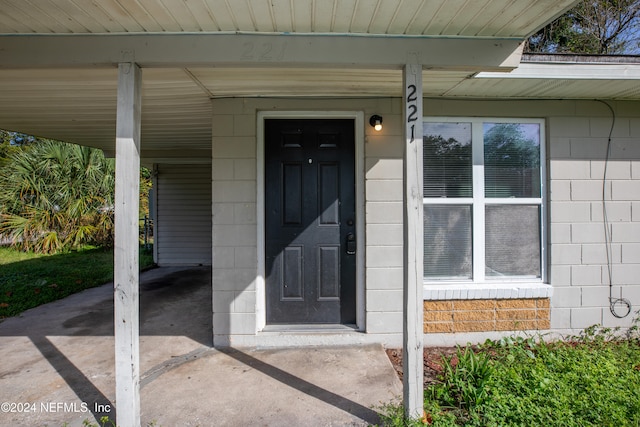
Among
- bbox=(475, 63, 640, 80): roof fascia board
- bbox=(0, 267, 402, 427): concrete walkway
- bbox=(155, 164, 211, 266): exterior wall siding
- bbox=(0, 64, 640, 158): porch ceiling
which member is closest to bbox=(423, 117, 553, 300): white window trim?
bbox=(0, 64, 640, 158): porch ceiling

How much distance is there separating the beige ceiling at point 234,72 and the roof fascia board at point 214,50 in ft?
0.15

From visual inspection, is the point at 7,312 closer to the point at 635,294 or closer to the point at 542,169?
the point at 542,169

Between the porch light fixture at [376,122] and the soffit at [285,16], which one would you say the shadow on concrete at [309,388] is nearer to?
the porch light fixture at [376,122]

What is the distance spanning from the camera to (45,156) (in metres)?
9.72

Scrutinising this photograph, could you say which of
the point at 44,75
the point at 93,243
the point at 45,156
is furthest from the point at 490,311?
the point at 45,156

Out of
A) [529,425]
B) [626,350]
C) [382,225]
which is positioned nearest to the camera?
[529,425]

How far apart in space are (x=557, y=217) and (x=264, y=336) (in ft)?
10.2

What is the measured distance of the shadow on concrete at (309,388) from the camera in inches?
88.4

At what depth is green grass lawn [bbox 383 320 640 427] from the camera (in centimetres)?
214

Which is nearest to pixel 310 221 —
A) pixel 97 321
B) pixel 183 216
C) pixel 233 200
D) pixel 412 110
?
pixel 233 200

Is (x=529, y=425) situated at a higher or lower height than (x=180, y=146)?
lower

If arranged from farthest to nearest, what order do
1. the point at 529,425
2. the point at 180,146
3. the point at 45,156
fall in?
1. the point at 45,156
2. the point at 180,146
3. the point at 529,425

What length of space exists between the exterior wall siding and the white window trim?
5.87m

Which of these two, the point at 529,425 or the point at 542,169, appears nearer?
the point at 529,425
